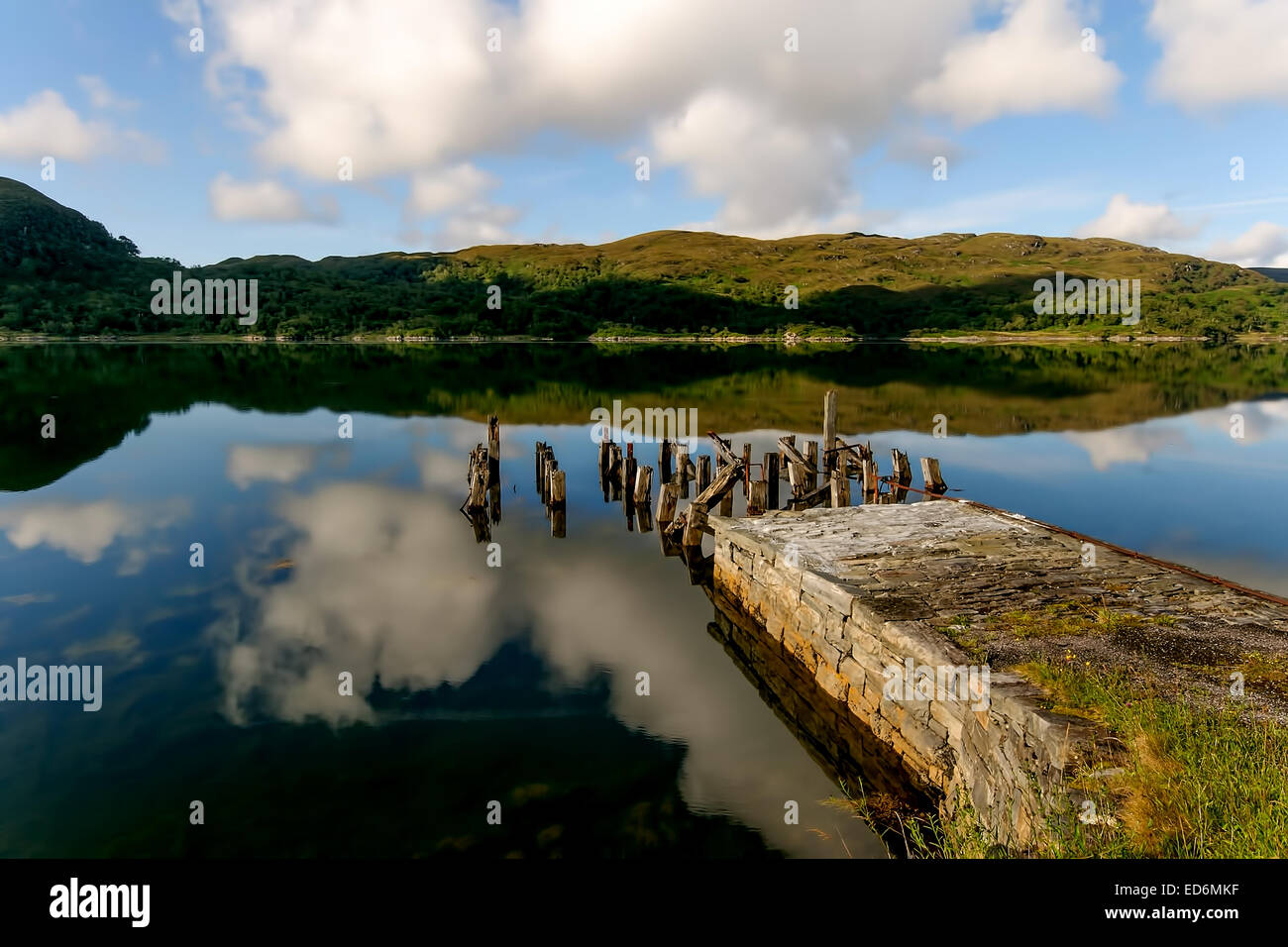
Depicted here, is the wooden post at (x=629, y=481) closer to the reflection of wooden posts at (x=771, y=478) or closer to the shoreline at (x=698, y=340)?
the reflection of wooden posts at (x=771, y=478)

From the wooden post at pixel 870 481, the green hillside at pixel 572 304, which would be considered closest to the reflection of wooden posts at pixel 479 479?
the wooden post at pixel 870 481

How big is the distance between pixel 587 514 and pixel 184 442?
2335 cm

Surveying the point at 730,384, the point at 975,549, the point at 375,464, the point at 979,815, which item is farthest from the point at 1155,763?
the point at 730,384

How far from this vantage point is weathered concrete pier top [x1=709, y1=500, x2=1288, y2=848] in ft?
22.8

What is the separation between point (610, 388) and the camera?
53781 millimetres

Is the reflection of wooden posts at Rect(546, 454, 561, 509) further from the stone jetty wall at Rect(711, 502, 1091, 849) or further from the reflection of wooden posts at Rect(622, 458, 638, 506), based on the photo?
the stone jetty wall at Rect(711, 502, 1091, 849)

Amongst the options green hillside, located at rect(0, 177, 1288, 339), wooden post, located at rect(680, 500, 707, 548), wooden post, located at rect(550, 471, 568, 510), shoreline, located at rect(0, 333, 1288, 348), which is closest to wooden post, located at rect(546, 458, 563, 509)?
wooden post, located at rect(550, 471, 568, 510)

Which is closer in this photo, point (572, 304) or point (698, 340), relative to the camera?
point (698, 340)

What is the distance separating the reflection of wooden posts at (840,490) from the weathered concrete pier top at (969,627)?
4.09 m

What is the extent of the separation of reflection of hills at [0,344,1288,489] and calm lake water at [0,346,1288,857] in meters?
1.23

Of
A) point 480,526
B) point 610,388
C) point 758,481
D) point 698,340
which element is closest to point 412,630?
point 480,526

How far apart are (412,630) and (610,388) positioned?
41020mm

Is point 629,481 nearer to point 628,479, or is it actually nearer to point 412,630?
point 628,479

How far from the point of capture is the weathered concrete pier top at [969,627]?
6945mm
